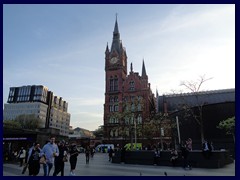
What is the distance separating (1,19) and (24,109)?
11950 centimetres

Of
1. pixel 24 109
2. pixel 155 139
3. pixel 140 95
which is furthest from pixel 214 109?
pixel 24 109

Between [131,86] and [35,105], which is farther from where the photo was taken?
[35,105]

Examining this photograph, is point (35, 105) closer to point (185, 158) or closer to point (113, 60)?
point (113, 60)

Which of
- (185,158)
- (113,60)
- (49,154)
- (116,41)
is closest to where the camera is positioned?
(49,154)

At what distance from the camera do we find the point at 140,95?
214 ft

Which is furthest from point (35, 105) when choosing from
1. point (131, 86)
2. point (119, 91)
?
point (131, 86)

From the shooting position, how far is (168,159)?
1784 centimetres

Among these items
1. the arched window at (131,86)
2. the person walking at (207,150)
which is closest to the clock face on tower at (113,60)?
the arched window at (131,86)

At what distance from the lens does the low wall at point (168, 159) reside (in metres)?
15.4

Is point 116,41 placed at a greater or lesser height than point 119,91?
greater

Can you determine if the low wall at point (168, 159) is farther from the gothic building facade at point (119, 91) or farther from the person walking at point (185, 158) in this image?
the gothic building facade at point (119, 91)

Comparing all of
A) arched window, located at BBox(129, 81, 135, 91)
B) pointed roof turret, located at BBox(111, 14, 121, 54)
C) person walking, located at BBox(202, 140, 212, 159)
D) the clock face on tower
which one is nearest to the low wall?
person walking, located at BBox(202, 140, 212, 159)
